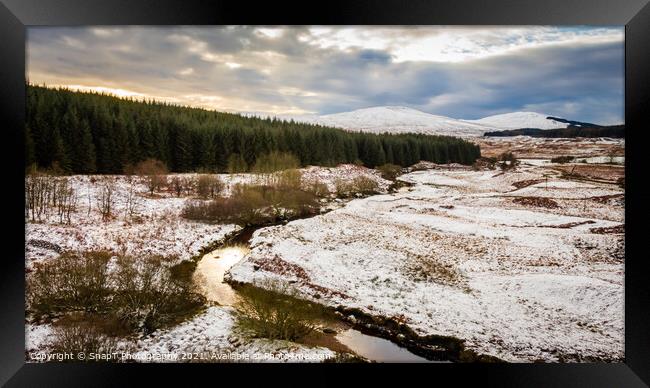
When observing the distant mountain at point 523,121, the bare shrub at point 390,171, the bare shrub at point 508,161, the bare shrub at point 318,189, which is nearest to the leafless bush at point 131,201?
the bare shrub at point 318,189

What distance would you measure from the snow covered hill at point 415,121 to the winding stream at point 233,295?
1797 millimetres

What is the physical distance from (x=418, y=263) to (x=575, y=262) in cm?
175

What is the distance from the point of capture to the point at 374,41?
11.5 feet

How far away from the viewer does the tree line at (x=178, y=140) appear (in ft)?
11.0

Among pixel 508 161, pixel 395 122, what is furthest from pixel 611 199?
pixel 395 122

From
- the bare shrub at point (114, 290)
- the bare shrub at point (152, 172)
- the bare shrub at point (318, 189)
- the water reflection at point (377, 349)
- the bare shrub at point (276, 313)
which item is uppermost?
the bare shrub at point (152, 172)

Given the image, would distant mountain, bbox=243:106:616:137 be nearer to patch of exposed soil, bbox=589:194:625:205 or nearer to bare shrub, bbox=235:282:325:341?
patch of exposed soil, bbox=589:194:625:205

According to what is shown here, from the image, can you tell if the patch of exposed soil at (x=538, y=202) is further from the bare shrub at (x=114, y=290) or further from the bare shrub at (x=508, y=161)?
the bare shrub at (x=114, y=290)

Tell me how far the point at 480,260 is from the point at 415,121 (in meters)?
1.83

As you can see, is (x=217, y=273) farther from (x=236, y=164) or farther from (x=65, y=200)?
(x=65, y=200)
